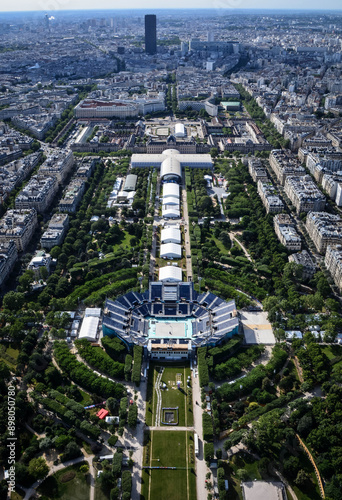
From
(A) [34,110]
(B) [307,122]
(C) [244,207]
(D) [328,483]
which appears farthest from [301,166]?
(A) [34,110]

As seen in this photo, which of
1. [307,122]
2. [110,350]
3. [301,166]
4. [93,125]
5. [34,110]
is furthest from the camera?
[34,110]

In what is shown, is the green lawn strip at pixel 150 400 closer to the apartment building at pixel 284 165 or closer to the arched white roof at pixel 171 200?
the arched white roof at pixel 171 200

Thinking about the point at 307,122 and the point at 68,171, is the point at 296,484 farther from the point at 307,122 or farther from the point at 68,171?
the point at 307,122

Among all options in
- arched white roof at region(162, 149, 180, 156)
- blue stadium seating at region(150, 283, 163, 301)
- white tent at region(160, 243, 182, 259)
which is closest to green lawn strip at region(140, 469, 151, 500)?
blue stadium seating at region(150, 283, 163, 301)

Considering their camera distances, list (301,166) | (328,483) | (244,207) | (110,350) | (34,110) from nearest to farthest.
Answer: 1. (328,483)
2. (110,350)
3. (244,207)
4. (301,166)
5. (34,110)

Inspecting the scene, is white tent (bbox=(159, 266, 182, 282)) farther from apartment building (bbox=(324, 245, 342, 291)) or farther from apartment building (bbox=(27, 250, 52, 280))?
apartment building (bbox=(324, 245, 342, 291))

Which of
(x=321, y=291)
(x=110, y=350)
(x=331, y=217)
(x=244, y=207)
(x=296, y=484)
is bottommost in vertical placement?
(x=296, y=484)

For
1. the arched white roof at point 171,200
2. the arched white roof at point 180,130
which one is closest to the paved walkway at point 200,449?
the arched white roof at point 171,200
